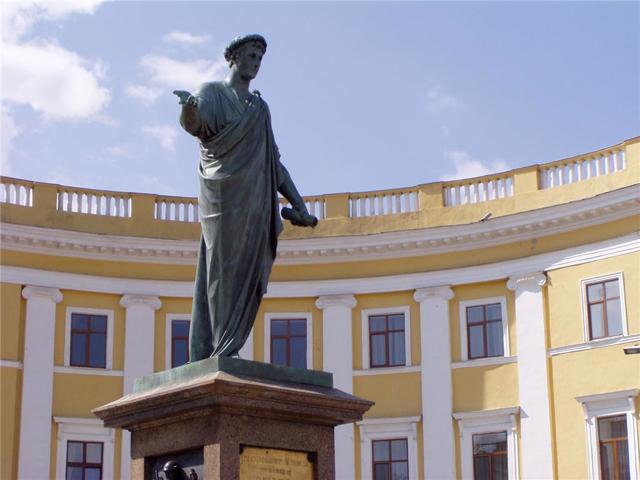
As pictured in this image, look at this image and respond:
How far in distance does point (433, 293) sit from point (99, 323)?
7569mm

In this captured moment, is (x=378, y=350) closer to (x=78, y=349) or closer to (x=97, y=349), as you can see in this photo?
(x=97, y=349)

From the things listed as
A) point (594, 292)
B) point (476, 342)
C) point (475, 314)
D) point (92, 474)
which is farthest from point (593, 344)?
point (92, 474)

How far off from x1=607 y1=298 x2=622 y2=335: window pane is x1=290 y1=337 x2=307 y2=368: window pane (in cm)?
694

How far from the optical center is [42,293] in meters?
29.8

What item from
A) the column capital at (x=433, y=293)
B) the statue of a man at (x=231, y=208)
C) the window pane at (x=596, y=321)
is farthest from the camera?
the column capital at (x=433, y=293)

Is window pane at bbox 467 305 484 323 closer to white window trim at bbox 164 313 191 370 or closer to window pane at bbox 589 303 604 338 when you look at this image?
window pane at bbox 589 303 604 338

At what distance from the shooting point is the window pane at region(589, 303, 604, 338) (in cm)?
2827

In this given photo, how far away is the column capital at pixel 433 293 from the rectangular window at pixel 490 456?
125 inches

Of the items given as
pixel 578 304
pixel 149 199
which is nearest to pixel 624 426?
pixel 578 304

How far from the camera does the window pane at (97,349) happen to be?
3012cm

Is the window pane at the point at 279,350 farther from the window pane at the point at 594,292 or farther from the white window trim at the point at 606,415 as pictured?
the window pane at the point at 594,292

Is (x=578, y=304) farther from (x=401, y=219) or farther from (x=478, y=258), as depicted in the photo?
(x=401, y=219)

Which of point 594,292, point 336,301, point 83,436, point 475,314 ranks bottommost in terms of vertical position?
point 83,436

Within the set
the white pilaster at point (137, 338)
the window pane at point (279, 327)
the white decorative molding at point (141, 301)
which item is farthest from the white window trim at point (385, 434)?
the white decorative molding at point (141, 301)
